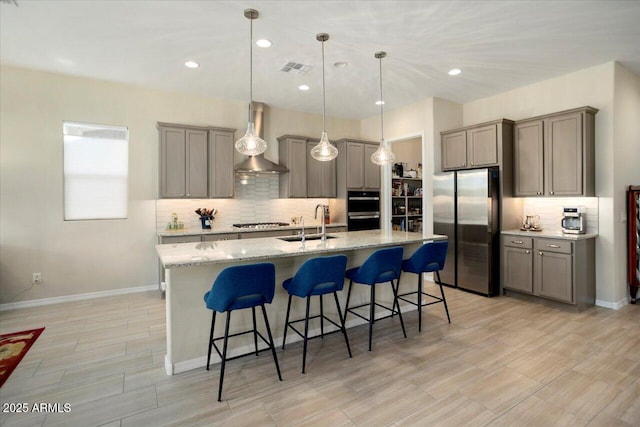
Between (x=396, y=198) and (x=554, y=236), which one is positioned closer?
(x=554, y=236)

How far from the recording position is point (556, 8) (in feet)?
9.60

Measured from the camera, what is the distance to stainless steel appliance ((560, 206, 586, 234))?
13.9 feet

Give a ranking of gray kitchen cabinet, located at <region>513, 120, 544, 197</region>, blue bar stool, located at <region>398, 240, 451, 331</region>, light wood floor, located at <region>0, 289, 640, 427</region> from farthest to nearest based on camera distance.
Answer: gray kitchen cabinet, located at <region>513, 120, 544, 197</region>, blue bar stool, located at <region>398, 240, 451, 331</region>, light wood floor, located at <region>0, 289, 640, 427</region>

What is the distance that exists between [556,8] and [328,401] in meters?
3.79

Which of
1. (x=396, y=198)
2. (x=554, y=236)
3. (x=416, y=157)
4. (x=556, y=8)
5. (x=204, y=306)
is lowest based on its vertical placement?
(x=204, y=306)

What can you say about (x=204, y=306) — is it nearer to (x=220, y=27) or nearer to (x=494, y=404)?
(x=494, y=404)

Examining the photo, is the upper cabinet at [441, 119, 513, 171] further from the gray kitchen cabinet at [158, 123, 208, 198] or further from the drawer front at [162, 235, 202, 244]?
the drawer front at [162, 235, 202, 244]

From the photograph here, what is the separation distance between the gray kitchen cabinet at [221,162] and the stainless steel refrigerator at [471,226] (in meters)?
3.34

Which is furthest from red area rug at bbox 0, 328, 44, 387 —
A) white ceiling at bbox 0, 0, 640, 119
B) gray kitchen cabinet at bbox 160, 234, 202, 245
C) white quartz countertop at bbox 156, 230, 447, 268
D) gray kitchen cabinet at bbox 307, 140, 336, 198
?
gray kitchen cabinet at bbox 307, 140, 336, 198

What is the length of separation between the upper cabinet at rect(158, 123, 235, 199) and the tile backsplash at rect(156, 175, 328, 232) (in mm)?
344

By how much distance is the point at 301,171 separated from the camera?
592 cm

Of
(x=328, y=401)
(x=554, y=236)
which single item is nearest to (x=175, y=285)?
(x=328, y=401)

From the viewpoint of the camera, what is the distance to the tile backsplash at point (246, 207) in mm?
5141

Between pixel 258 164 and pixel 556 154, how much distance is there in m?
4.29
